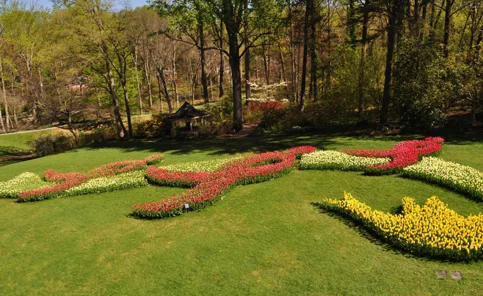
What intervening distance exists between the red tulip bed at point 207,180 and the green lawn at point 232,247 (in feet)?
1.09

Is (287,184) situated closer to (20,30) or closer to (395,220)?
(395,220)

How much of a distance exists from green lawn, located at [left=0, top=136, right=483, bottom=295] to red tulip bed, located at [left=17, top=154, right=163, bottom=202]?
0.59 metres

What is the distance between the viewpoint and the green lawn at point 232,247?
6492mm

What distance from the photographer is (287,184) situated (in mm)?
11852

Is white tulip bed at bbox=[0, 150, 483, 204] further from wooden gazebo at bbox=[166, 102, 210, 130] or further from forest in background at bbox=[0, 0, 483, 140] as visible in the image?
wooden gazebo at bbox=[166, 102, 210, 130]

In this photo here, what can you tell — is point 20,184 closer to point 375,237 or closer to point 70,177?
point 70,177

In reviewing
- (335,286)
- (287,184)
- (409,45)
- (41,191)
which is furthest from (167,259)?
(409,45)

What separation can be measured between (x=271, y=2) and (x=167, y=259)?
796 inches

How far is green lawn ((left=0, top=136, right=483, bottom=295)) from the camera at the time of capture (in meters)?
6.49

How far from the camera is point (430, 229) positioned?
7281mm

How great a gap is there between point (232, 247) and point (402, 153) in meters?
8.47

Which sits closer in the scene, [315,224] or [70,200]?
[315,224]

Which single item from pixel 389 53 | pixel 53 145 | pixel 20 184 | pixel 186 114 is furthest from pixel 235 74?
pixel 53 145

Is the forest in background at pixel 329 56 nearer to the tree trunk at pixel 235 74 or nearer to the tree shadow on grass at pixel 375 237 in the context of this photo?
the tree trunk at pixel 235 74
